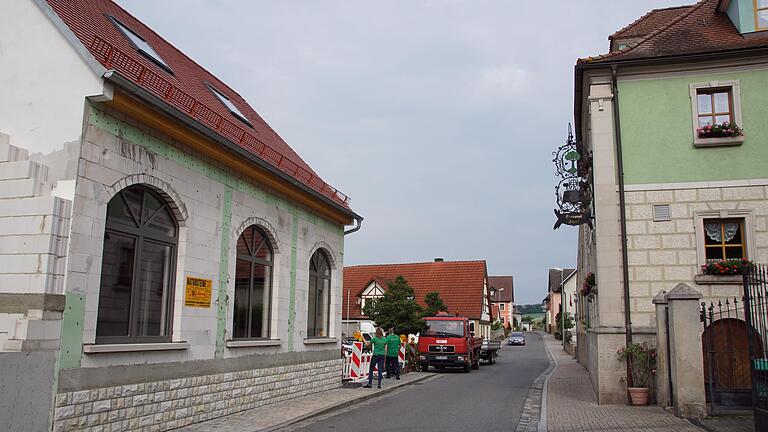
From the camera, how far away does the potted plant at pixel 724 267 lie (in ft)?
44.2

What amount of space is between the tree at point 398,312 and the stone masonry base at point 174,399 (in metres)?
12.2

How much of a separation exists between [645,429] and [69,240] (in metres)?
9.29

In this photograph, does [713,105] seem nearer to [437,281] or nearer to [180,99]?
[180,99]

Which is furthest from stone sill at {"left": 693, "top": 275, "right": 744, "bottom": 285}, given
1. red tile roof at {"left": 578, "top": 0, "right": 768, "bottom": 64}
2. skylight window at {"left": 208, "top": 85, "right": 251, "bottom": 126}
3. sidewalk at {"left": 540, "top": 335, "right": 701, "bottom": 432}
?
skylight window at {"left": 208, "top": 85, "right": 251, "bottom": 126}

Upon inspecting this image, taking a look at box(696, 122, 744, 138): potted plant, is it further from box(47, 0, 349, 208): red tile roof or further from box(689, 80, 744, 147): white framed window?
box(47, 0, 349, 208): red tile roof

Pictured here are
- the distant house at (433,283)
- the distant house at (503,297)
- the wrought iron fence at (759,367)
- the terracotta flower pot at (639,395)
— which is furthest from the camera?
the distant house at (503,297)

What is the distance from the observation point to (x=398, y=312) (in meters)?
26.8

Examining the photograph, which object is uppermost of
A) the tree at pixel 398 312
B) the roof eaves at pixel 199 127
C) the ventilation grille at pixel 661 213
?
the roof eaves at pixel 199 127

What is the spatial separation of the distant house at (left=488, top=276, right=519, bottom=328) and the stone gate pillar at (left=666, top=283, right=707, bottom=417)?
85454 millimetres

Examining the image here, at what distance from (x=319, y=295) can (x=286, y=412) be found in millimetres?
4779

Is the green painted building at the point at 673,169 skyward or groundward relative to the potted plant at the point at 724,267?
skyward

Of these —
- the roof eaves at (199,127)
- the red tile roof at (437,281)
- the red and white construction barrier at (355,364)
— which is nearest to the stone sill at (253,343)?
the roof eaves at (199,127)

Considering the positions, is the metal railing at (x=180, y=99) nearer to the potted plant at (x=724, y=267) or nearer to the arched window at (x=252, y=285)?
the arched window at (x=252, y=285)

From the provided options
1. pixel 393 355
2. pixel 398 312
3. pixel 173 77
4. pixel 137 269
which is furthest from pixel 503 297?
pixel 137 269
